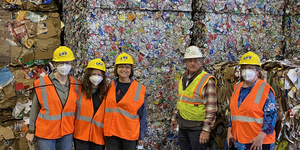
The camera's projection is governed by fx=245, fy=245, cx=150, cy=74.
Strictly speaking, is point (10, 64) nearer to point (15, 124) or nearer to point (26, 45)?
point (26, 45)

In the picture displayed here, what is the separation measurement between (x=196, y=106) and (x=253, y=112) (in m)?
0.63

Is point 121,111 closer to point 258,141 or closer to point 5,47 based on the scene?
point 258,141

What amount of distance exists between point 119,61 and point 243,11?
2.39 meters

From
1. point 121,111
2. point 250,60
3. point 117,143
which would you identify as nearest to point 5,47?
point 121,111

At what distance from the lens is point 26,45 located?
11.6ft

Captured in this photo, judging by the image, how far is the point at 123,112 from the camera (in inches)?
102

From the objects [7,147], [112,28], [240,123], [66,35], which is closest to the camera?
[240,123]

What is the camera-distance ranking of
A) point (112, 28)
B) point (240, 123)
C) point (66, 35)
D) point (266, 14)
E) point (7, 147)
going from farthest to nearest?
point (266, 14), point (66, 35), point (7, 147), point (112, 28), point (240, 123)

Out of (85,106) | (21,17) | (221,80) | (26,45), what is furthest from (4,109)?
(221,80)

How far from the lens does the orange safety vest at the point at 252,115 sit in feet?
7.88

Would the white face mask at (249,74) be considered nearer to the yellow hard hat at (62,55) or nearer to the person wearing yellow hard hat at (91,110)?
the person wearing yellow hard hat at (91,110)

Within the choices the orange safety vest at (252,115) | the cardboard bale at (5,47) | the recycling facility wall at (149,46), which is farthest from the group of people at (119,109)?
the cardboard bale at (5,47)

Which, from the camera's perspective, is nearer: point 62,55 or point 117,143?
point 62,55

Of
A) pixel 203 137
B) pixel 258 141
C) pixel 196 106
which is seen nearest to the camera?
pixel 258 141
